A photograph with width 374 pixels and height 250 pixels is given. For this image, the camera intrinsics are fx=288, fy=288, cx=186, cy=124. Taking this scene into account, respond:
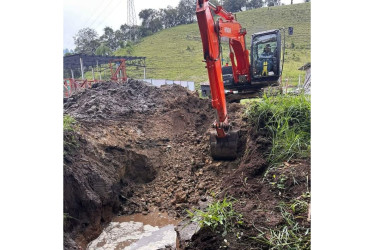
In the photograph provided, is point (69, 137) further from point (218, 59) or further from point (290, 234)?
point (290, 234)

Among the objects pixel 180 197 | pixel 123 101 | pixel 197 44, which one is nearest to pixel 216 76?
pixel 197 44

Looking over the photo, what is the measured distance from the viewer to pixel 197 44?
4.29 m

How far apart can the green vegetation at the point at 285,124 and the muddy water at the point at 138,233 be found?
140 cm

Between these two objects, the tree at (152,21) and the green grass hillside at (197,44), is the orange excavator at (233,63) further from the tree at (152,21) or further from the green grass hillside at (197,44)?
the tree at (152,21)

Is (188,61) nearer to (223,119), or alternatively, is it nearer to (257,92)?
(257,92)

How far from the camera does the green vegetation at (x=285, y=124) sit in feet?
9.64

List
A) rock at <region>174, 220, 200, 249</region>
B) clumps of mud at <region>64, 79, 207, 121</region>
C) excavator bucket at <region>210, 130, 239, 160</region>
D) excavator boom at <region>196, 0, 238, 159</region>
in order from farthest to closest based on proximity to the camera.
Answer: clumps of mud at <region>64, 79, 207, 121</region>, excavator bucket at <region>210, 130, 239, 160</region>, excavator boom at <region>196, 0, 238, 159</region>, rock at <region>174, 220, 200, 249</region>

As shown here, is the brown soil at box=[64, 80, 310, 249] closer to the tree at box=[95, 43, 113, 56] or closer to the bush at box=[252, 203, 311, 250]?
the bush at box=[252, 203, 311, 250]

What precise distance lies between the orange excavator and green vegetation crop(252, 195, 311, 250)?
172 centimetres

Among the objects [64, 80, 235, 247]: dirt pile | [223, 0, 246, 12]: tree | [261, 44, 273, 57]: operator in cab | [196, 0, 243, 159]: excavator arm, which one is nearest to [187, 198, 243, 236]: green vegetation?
[64, 80, 235, 247]: dirt pile

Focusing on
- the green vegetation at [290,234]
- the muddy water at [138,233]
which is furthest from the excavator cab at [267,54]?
the green vegetation at [290,234]

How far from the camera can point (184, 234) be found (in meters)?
2.44

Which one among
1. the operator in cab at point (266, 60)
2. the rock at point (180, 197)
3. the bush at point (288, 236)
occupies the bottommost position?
the rock at point (180, 197)

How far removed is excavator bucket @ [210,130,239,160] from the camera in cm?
406
